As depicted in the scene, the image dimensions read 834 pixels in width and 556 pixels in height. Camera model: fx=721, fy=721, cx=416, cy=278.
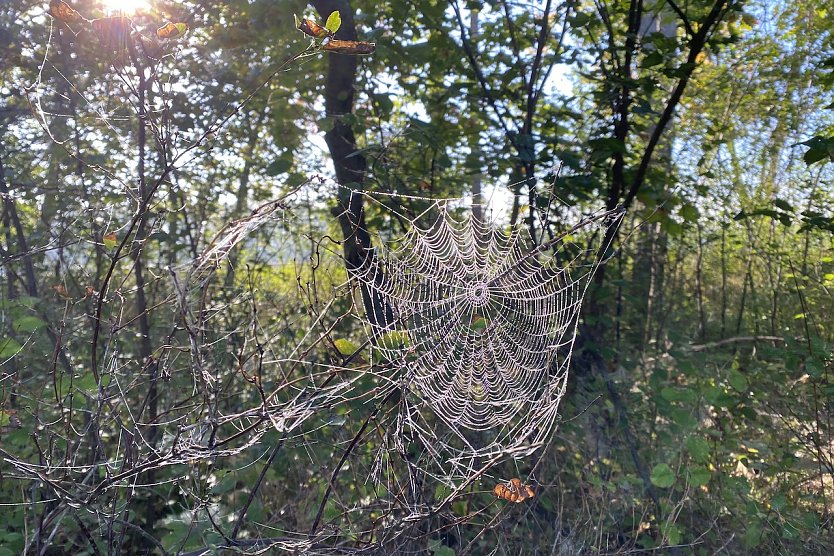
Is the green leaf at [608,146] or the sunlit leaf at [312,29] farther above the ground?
the sunlit leaf at [312,29]

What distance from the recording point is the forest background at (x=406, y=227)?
3576mm

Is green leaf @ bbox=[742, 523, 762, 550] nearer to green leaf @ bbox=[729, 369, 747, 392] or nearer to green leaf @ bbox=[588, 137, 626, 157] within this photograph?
green leaf @ bbox=[729, 369, 747, 392]

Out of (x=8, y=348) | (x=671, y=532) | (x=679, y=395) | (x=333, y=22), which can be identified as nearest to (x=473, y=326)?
(x=679, y=395)

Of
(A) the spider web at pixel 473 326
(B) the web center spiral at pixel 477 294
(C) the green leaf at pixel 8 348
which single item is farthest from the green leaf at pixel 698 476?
(C) the green leaf at pixel 8 348

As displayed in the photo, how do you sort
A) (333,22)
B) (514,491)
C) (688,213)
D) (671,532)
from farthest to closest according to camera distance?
1. (688,213)
2. (671,532)
3. (514,491)
4. (333,22)

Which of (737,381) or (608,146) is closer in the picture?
(737,381)

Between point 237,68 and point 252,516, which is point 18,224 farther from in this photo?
point 252,516

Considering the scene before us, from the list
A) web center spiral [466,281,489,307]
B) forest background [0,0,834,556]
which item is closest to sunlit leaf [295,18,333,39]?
forest background [0,0,834,556]

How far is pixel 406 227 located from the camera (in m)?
4.89

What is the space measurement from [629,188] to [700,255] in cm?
159

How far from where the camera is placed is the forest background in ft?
11.7

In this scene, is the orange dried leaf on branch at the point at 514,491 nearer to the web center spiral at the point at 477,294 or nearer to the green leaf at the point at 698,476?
the web center spiral at the point at 477,294

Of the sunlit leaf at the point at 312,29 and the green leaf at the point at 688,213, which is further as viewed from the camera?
the green leaf at the point at 688,213

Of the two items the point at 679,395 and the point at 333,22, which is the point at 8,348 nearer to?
the point at 333,22
